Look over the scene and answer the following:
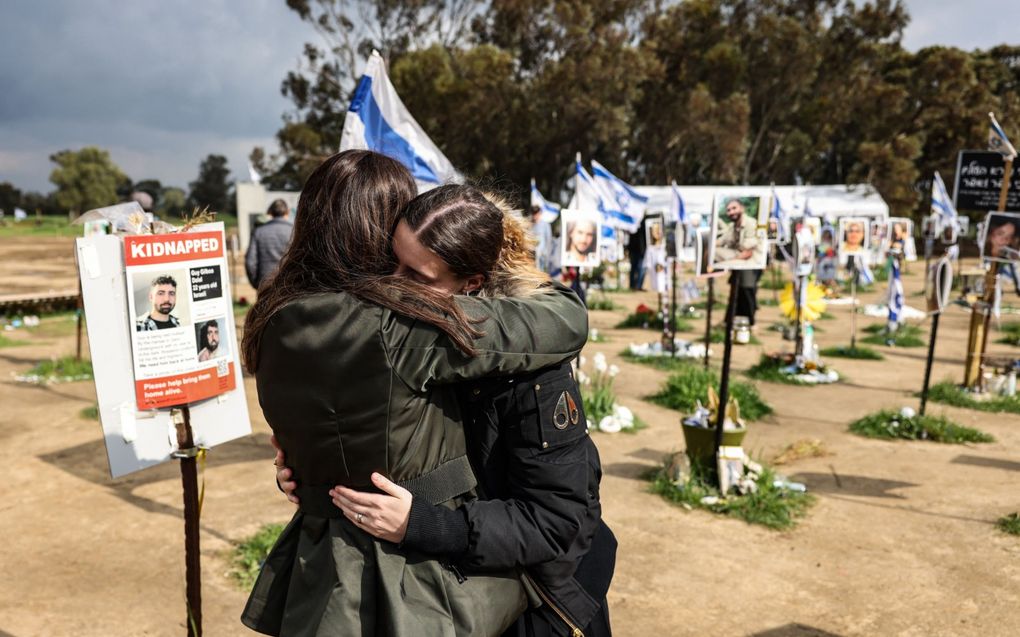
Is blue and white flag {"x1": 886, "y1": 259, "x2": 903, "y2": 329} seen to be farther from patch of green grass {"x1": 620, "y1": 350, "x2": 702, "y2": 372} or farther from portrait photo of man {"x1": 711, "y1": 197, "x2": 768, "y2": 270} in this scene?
portrait photo of man {"x1": 711, "y1": 197, "x2": 768, "y2": 270}

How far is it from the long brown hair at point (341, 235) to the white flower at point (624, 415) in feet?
17.4

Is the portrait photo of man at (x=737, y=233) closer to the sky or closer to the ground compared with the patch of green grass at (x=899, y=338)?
closer to the sky

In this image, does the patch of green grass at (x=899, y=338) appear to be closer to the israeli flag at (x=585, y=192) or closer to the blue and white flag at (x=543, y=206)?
the israeli flag at (x=585, y=192)

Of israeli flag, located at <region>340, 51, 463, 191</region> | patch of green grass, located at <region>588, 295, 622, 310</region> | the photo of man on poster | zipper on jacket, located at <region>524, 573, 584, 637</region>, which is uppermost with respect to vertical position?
israeli flag, located at <region>340, 51, 463, 191</region>

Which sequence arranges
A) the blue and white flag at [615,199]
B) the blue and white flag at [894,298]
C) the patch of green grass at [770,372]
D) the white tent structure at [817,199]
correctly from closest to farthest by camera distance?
the patch of green grass at [770,372] < the blue and white flag at [615,199] < the blue and white flag at [894,298] < the white tent structure at [817,199]

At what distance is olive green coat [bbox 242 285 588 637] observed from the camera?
1.36 m

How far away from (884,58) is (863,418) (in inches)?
1284

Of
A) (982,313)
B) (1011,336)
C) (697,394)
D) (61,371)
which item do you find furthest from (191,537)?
(1011,336)

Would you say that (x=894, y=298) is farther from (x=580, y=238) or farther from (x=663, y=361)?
(x=580, y=238)

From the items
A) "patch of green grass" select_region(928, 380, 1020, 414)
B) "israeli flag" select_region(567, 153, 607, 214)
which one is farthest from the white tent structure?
"patch of green grass" select_region(928, 380, 1020, 414)

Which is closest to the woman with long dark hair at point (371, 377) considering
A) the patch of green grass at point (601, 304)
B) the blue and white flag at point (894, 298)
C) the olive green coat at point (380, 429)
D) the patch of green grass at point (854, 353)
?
the olive green coat at point (380, 429)

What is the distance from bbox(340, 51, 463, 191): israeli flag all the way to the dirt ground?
2283 mm

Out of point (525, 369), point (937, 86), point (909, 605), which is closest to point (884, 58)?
point (937, 86)

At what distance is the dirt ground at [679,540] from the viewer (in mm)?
3504
